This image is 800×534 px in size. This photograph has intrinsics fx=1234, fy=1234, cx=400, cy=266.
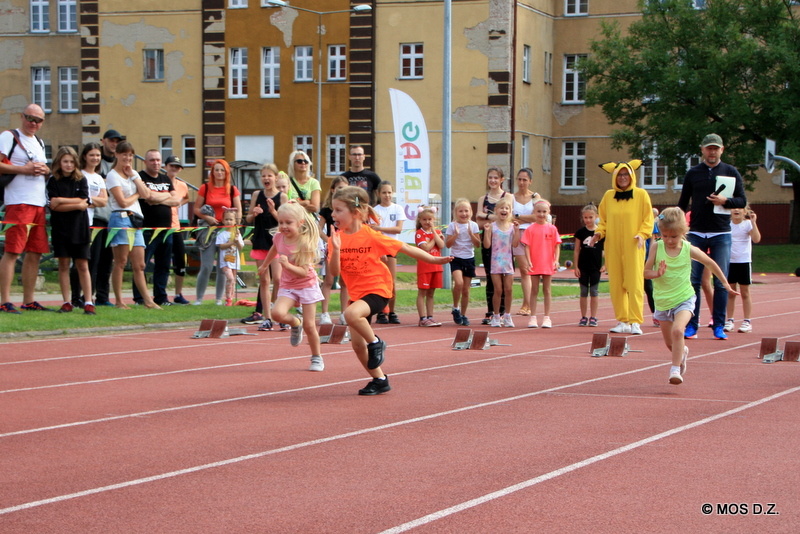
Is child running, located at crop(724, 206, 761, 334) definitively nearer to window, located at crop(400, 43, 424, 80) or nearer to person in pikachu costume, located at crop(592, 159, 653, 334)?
person in pikachu costume, located at crop(592, 159, 653, 334)

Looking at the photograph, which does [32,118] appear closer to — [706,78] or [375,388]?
[375,388]

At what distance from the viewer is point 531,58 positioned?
174 feet

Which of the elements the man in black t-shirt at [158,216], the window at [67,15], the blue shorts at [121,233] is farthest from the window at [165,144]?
the blue shorts at [121,233]

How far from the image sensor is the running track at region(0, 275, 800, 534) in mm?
5965

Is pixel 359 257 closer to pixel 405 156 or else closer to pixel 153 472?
pixel 153 472

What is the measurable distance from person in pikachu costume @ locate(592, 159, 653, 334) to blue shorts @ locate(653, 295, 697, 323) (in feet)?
11.9

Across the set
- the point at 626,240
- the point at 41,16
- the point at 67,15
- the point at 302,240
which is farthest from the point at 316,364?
the point at 41,16

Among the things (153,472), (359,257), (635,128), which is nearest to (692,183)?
(359,257)

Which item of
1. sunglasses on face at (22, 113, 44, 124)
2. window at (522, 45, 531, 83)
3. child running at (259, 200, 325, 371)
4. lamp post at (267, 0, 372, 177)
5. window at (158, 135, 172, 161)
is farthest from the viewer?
window at (158, 135, 172, 161)

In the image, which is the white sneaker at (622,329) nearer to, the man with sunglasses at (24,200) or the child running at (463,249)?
A: the child running at (463,249)

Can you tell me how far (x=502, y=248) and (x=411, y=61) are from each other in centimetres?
3528

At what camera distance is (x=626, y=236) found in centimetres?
1499

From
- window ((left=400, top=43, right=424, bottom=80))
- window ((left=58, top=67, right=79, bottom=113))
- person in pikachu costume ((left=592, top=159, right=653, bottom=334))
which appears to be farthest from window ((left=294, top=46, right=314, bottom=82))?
person in pikachu costume ((left=592, top=159, right=653, bottom=334))

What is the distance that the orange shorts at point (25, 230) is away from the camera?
15508 millimetres
